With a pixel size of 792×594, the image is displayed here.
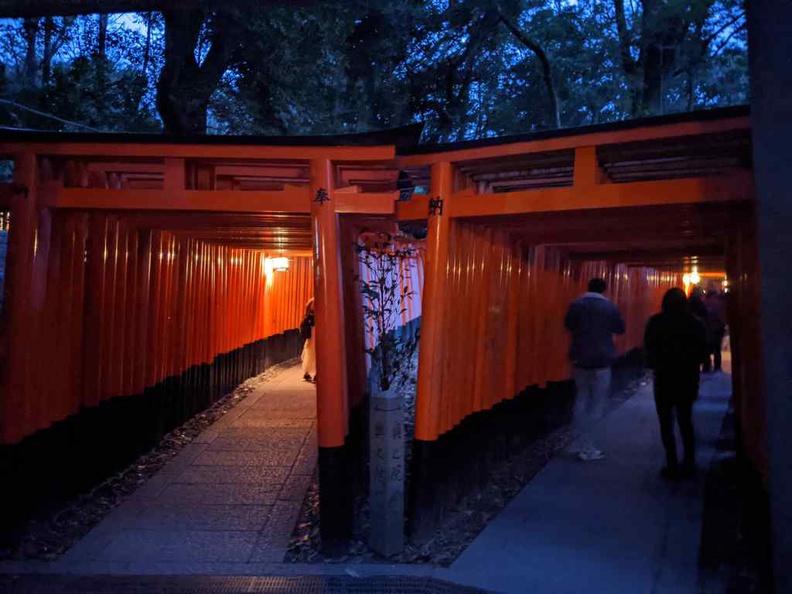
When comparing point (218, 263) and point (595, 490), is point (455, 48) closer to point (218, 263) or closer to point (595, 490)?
point (218, 263)

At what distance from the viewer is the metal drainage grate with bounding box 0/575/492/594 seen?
4336 millimetres

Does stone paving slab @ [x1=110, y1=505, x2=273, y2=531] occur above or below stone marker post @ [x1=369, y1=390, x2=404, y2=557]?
below

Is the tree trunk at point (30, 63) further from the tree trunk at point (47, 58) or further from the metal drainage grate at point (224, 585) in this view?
the metal drainage grate at point (224, 585)

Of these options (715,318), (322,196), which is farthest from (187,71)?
(715,318)

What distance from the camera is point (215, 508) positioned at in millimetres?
5879

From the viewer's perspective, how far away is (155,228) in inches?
273

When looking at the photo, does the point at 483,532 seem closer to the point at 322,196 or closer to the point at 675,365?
the point at 675,365

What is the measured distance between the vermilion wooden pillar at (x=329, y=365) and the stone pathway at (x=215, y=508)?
1.53 ft

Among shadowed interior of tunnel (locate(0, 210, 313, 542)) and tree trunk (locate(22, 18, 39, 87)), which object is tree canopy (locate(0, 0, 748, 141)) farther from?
shadowed interior of tunnel (locate(0, 210, 313, 542))

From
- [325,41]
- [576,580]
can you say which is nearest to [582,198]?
[576,580]

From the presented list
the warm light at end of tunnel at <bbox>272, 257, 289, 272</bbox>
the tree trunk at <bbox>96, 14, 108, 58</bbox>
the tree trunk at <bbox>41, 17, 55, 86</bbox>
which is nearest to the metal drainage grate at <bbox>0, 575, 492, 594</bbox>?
the warm light at end of tunnel at <bbox>272, 257, 289, 272</bbox>

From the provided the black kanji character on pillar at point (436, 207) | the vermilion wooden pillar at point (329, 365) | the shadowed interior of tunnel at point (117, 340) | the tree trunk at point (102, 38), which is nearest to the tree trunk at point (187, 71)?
the tree trunk at point (102, 38)

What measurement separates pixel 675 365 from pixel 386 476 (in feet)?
9.85

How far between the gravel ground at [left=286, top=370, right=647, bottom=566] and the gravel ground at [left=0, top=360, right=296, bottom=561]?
160cm
